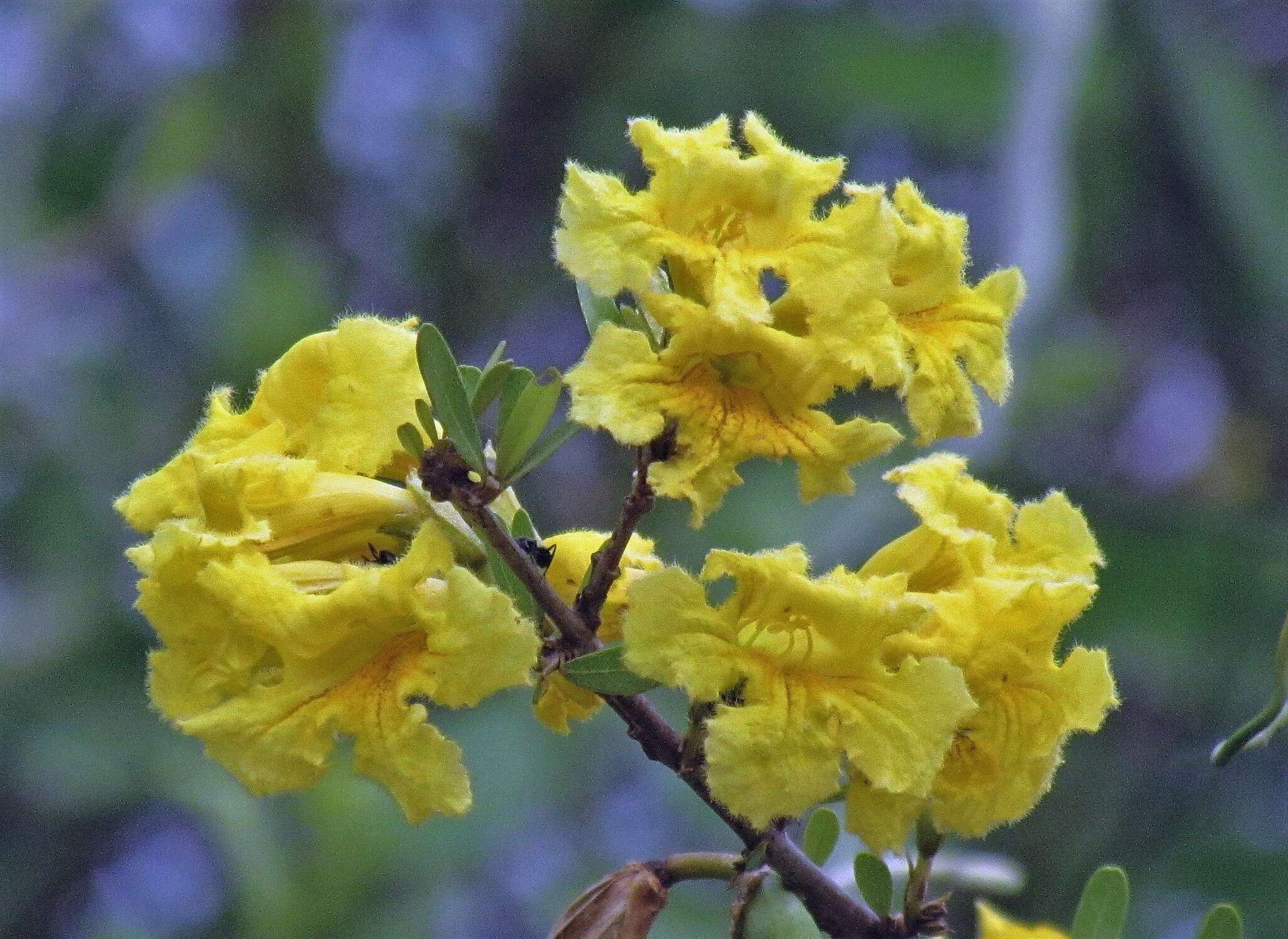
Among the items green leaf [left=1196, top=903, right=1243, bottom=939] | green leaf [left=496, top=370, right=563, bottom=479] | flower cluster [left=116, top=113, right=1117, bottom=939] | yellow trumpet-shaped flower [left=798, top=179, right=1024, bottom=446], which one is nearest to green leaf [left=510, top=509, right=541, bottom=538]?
flower cluster [left=116, top=113, right=1117, bottom=939]

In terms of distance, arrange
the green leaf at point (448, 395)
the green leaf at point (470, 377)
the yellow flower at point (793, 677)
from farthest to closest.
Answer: the green leaf at point (470, 377) < the green leaf at point (448, 395) < the yellow flower at point (793, 677)

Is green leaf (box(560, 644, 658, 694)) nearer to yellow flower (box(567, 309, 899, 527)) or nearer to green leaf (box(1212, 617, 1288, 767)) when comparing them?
yellow flower (box(567, 309, 899, 527))

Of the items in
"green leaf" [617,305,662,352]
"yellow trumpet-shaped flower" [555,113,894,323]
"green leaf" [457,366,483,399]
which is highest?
"yellow trumpet-shaped flower" [555,113,894,323]

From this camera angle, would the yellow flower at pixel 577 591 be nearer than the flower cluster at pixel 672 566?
No

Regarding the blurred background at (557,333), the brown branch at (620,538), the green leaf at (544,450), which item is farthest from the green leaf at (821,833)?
the blurred background at (557,333)

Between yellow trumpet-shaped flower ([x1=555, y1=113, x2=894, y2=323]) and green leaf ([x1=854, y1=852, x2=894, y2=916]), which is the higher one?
yellow trumpet-shaped flower ([x1=555, y1=113, x2=894, y2=323])

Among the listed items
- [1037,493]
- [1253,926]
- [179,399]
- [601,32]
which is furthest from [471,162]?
[1253,926]

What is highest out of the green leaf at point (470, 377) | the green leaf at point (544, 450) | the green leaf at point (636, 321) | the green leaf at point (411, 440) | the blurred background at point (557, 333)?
the green leaf at point (636, 321)

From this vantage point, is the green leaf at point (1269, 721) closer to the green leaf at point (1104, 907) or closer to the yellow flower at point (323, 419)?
the green leaf at point (1104, 907)
